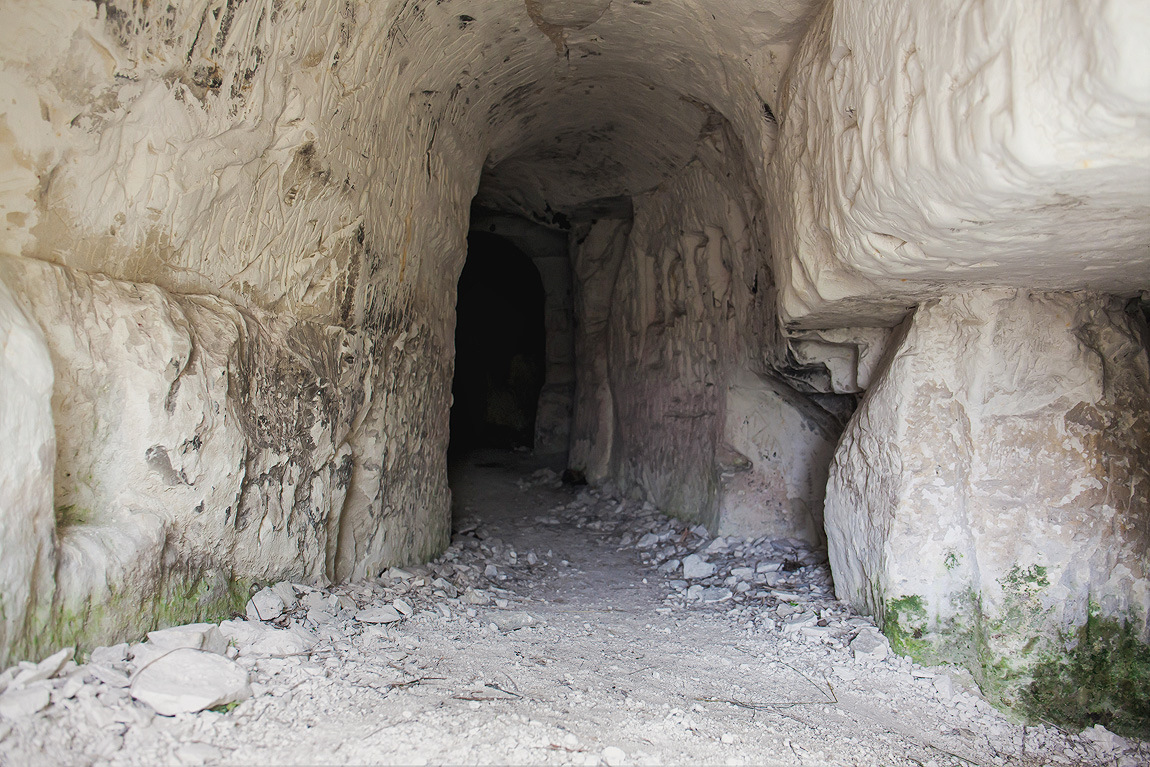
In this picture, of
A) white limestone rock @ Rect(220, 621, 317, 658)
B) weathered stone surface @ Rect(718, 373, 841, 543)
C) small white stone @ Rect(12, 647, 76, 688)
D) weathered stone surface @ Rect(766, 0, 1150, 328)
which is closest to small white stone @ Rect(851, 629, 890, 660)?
weathered stone surface @ Rect(766, 0, 1150, 328)

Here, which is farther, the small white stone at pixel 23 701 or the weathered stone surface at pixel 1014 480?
the weathered stone surface at pixel 1014 480

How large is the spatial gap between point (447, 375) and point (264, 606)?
217 centimetres

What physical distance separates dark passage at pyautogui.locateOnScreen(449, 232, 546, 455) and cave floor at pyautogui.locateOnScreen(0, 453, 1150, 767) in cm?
578

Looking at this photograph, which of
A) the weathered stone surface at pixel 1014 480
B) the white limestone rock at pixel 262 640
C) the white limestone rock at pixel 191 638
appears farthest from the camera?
the weathered stone surface at pixel 1014 480

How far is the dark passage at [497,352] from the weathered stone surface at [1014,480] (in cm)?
711

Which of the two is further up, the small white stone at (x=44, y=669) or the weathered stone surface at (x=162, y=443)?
the weathered stone surface at (x=162, y=443)

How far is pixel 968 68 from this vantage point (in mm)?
1598

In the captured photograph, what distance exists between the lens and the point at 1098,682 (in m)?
2.28

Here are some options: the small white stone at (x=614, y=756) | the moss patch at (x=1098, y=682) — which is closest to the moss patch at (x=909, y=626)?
the moss patch at (x=1098, y=682)

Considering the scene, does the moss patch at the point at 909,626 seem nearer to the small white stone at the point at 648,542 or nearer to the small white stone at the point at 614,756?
the small white stone at the point at 614,756

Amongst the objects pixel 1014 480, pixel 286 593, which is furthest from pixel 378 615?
pixel 1014 480

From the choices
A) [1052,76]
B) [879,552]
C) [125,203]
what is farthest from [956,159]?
[125,203]

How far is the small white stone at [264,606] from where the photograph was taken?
221 cm

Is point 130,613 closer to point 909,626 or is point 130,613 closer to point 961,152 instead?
point 961,152
